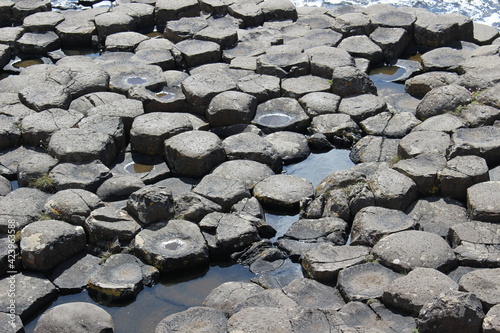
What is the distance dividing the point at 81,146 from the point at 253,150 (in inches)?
77.9

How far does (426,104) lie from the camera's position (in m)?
8.70

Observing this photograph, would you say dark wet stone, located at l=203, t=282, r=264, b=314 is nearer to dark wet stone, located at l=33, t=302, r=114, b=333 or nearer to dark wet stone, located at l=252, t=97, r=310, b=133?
dark wet stone, located at l=33, t=302, r=114, b=333

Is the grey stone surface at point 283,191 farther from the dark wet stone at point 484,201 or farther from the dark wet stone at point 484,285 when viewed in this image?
the dark wet stone at point 484,285

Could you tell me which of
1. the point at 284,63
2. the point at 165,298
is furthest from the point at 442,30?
the point at 165,298

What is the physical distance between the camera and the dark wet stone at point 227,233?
675 cm

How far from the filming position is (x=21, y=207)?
23.1 feet

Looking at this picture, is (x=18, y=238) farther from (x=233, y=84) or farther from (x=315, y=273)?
(x=233, y=84)

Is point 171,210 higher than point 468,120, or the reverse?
point 468,120

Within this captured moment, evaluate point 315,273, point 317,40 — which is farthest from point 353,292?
point 317,40

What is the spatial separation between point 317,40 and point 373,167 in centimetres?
377

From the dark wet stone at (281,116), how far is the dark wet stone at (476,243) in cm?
293

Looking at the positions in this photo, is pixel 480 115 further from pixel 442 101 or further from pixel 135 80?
pixel 135 80

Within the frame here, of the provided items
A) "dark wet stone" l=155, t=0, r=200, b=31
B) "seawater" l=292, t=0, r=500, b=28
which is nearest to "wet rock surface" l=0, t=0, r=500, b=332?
"dark wet stone" l=155, t=0, r=200, b=31

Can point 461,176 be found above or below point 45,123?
above
